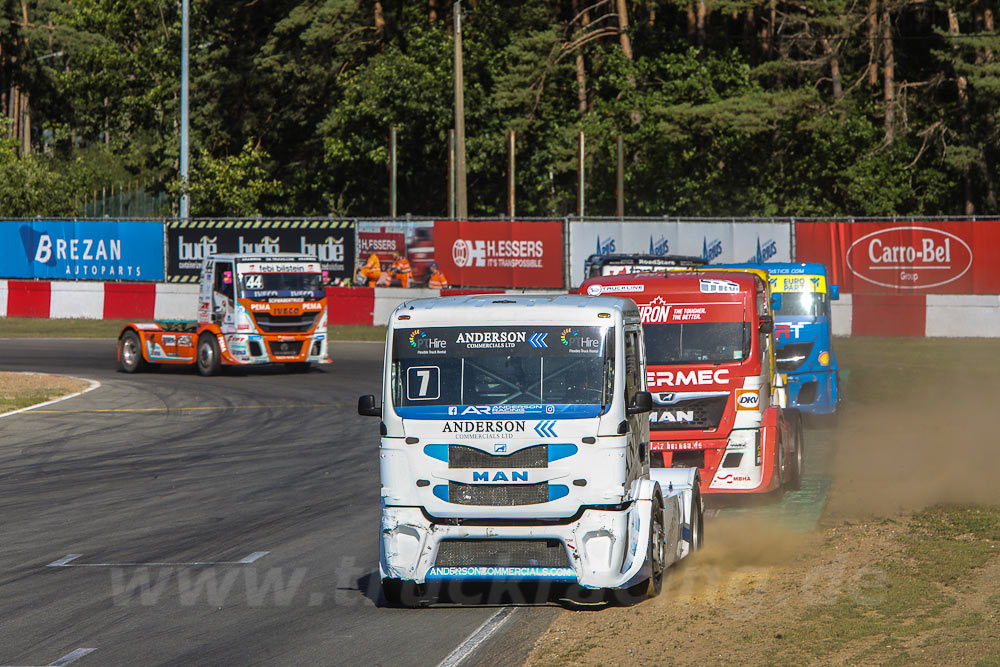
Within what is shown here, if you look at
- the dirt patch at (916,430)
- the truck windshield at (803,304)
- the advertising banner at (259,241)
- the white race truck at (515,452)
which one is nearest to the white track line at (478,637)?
the white race truck at (515,452)

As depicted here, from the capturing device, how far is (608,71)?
52750 millimetres

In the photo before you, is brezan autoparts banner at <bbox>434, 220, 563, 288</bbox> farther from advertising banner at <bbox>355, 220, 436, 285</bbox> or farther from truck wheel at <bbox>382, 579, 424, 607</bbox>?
truck wheel at <bbox>382, 579, 424, 607</bbox>

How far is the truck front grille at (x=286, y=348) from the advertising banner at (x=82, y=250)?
49.5 feet

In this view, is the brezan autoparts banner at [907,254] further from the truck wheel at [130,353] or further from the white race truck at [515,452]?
the white race truck at [515,452]

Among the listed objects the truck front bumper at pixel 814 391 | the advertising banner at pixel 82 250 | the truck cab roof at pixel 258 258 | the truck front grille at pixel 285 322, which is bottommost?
the truck front bumper at pixel 814 391

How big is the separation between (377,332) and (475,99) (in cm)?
2096

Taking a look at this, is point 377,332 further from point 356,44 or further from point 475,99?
point 356,44

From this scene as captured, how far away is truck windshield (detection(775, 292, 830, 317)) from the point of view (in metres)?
18.3

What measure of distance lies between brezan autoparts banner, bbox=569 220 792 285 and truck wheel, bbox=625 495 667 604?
80.2 feet

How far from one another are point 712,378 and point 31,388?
1457 cm

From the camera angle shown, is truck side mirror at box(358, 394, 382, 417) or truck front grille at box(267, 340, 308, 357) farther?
truck front grille at box(267, 340, 308, 357)

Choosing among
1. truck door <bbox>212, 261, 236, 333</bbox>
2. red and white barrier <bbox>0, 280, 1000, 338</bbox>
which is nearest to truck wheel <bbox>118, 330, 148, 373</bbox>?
truck door <bbox>212, 261, 236, 333</bbox>

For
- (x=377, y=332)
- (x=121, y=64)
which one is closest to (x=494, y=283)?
(x=377, y=332)

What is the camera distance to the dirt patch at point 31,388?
2150 cm
